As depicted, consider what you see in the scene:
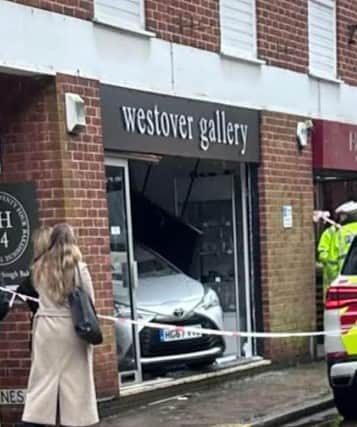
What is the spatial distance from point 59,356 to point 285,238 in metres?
6.05

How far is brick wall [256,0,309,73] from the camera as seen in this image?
12.9m

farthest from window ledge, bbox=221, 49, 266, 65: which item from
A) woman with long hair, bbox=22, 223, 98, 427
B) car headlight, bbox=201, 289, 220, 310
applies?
woman with long hair, bbox=22, 223, 98, 427

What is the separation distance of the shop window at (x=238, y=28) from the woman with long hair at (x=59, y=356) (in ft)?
17.1

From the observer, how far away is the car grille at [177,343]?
1087 cm

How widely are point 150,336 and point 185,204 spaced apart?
2.52 m

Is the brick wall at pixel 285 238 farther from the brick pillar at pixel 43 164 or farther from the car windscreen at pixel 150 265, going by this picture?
the brick pillar at pixel 43 164

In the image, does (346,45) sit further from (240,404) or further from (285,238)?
(240,404)

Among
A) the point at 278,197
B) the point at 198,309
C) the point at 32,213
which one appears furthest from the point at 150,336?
the point at 278,197

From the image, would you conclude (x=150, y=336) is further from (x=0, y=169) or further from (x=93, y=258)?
(x=0, y=169)

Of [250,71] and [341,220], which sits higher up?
[250,71]

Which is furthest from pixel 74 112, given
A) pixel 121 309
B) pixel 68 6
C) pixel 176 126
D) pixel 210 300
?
pixel 210 300

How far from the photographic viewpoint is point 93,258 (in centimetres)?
991

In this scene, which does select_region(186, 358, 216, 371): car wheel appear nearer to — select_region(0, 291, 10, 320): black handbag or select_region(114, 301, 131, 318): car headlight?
select_region(114, 301, 131, 318): car headlight

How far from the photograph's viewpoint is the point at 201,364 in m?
11.6
